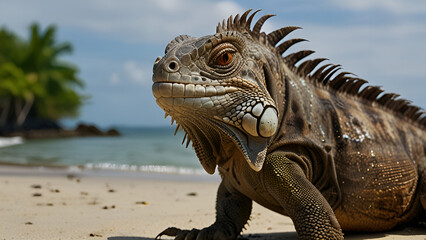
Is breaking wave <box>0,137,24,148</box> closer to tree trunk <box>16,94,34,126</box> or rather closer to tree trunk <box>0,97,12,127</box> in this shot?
tree trunk <box>16,94,34,126</box>

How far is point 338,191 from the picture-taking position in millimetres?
4473

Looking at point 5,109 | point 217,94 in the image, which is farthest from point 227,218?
point 5,109

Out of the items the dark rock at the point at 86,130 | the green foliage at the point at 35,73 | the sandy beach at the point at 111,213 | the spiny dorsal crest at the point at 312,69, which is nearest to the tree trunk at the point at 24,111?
the green foliage at the point at 35,73

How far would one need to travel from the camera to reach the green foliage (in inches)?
2092

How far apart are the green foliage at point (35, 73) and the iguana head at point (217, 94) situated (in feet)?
166

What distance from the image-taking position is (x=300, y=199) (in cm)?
392

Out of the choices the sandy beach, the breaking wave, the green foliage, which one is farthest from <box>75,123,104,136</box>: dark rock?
the sandy beach

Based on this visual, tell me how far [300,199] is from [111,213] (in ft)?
11.5

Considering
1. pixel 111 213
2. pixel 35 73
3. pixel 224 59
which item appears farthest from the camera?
pixel 35 73

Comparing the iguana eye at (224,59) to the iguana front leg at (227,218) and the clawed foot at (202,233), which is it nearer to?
the iguana front leg at (227,218)

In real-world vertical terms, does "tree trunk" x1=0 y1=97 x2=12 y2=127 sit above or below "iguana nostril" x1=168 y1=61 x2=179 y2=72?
below

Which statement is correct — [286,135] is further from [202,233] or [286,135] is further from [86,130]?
[86,130]

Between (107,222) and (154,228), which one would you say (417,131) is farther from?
(107,222)

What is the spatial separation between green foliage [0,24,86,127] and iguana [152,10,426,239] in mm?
49986
